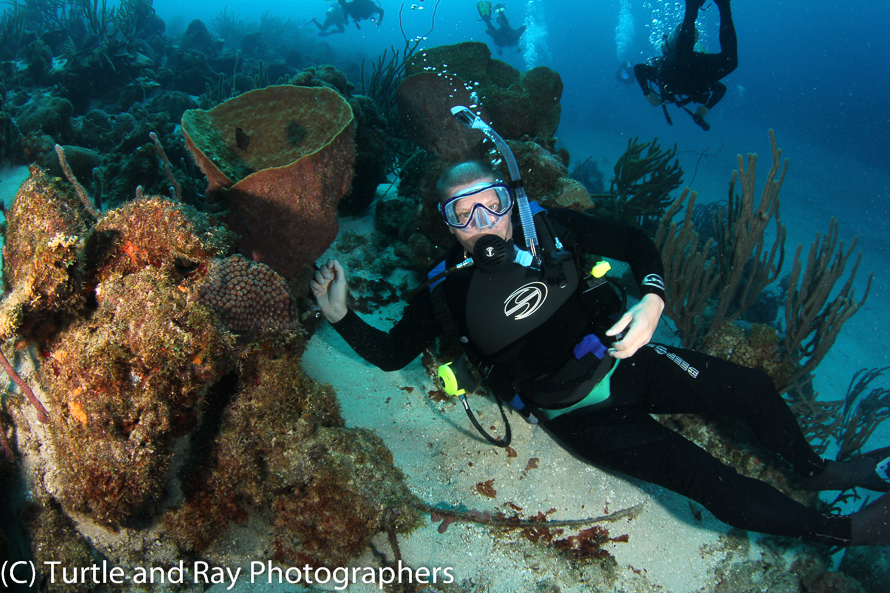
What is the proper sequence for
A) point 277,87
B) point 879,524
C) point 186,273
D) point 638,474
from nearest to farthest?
point 186,273, point 879,524, point 638,474, point 277,87

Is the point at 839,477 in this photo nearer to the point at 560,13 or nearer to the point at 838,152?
the point at 838,152

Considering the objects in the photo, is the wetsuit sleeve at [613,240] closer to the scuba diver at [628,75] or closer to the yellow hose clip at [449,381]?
the yellow hose clip at [449,381]

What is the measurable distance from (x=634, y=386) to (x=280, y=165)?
10.7ft

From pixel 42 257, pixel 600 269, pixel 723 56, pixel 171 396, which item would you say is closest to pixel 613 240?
pixel 600 269

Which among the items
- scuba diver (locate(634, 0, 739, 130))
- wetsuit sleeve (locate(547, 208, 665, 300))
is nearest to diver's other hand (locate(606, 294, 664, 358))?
wetsuit sleeve (locate(547, 208, 665, 300))

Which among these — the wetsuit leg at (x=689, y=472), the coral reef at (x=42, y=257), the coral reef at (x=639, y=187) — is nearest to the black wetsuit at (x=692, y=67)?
the coral reef at (x=639, y=187)

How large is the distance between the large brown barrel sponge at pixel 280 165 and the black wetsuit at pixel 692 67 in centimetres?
819

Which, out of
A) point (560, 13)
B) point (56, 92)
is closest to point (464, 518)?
point (56, 92)

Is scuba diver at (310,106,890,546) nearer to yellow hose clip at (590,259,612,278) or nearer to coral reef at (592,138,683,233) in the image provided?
yellow hose clip at (590,259,612,278)

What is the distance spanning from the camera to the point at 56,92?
7.28m

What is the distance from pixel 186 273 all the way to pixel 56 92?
9.16 metres

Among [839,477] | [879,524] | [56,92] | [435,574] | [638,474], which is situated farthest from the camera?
[56,92]

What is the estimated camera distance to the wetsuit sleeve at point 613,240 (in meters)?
2.82

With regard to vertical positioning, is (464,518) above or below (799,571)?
above
